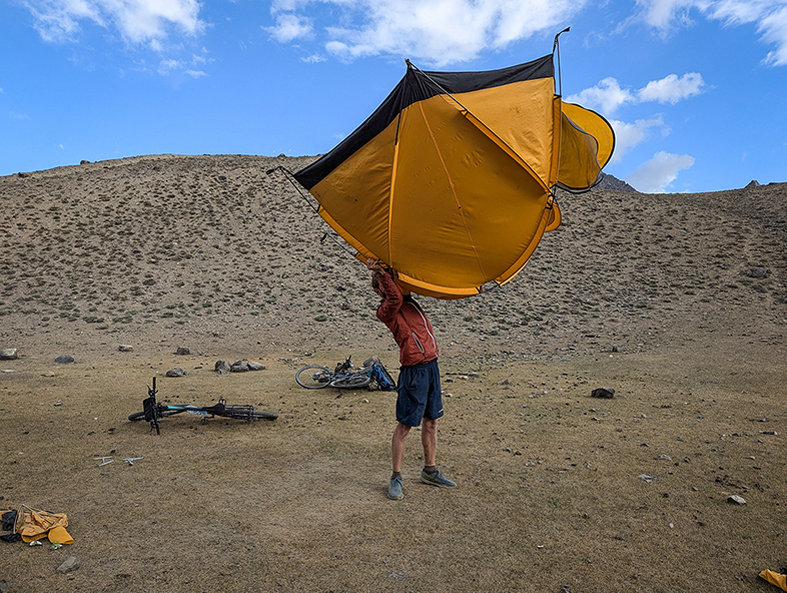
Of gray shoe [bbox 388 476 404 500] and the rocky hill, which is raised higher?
the rocky hill

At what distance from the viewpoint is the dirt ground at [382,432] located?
380 centimetres

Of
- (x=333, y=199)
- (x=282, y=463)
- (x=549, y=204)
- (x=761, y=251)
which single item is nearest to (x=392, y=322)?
(x=333, y=199)

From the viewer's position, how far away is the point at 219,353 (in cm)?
1462

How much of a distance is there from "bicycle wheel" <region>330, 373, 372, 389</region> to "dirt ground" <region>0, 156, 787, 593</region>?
296 millimetres

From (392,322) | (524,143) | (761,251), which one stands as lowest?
(392,322)

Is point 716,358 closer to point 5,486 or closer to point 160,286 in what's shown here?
point 5,486

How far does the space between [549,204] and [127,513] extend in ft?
14.5

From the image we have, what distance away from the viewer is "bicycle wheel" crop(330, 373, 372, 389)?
964cm

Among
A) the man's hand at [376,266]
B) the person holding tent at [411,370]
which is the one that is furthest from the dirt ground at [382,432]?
the man's hand at [376,266]

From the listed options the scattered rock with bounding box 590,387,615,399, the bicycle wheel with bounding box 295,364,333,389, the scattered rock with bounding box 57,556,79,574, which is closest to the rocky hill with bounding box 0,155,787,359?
the bicycle wheel with bounding box 295,364,333,389

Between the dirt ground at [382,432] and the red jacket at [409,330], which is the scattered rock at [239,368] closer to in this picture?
the dirt ground at [382,432]

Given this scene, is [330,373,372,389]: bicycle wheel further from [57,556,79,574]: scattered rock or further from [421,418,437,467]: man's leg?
[57,556,79,574]: scattered rock

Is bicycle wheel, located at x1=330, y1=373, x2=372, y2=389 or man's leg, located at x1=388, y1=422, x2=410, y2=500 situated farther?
bicycle wheel, located at x1=330, y1=373, x2=372, y2=389

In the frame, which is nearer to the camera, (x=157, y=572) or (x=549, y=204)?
(x=157, y=572)
